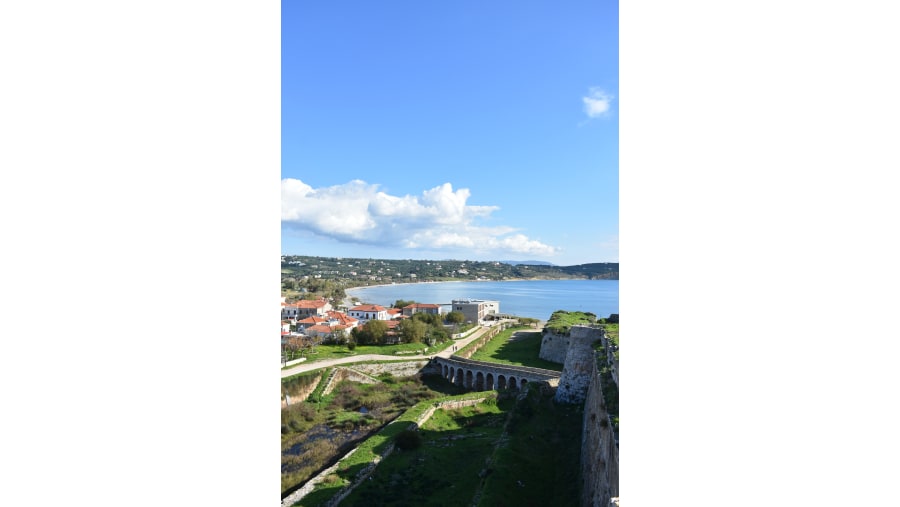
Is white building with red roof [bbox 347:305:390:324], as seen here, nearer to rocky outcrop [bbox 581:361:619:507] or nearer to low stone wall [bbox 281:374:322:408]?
low stone wall [bbox 281:374:322:408]

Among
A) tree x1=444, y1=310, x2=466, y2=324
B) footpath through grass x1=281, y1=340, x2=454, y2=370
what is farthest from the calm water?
footpath through grass x1=281, y1=340, x2=454, y2=370

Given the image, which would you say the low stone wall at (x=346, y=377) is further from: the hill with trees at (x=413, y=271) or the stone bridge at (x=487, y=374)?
the hill with trees at (x=413, y=271)

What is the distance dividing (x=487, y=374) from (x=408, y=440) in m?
7.19

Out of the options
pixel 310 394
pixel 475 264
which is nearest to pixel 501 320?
pixel 310 394

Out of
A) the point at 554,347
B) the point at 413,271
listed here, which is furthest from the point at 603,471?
the point at 413,271

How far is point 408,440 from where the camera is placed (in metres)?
9.65

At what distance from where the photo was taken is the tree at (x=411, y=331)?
835 inches

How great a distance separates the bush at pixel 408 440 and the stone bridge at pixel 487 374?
5267 millimetres

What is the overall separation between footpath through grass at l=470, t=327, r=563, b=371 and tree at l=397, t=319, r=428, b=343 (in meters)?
3.11

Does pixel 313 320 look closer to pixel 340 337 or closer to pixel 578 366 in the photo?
pixel 340 337
